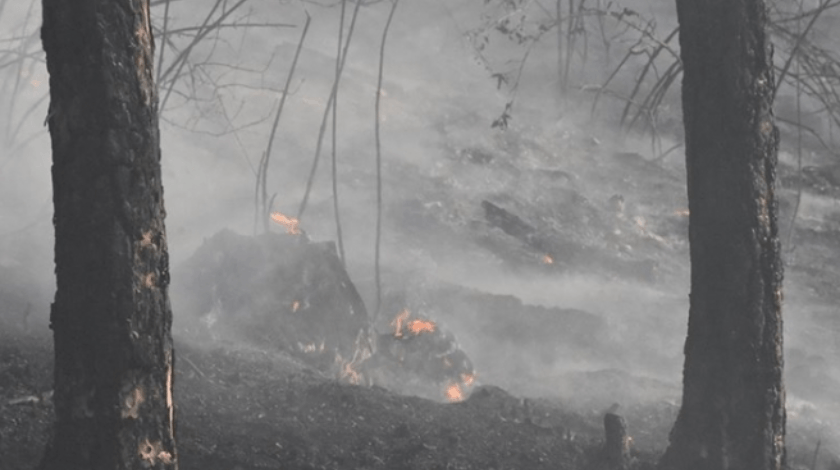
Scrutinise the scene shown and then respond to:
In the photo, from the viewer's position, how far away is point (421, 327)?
8.00 m

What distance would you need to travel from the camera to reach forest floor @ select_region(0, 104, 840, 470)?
490 centimetres

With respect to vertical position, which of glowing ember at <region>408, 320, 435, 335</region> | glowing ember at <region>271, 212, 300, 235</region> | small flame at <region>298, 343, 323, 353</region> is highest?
glowing ember at <region>271, 212, 300, 235</region>

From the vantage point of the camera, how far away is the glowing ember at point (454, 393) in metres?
7.81

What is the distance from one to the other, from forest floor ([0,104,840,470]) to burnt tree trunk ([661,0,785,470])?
868 millimetres

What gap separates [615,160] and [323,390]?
912 centimetres

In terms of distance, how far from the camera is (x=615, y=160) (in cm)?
1425

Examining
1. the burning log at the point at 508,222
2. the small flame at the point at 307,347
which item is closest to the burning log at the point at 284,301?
the small flame at the point at 307,347

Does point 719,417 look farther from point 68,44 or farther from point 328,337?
point 328,337

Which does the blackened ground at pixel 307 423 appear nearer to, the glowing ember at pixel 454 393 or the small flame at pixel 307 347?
the small flame at pixel 307 347

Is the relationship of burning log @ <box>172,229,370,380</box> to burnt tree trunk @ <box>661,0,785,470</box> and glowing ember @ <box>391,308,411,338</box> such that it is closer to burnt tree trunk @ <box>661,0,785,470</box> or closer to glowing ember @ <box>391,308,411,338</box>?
glowing ember @ <box>391,308,411,338</box>

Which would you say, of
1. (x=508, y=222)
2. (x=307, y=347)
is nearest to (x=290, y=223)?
(x=307, y=347)

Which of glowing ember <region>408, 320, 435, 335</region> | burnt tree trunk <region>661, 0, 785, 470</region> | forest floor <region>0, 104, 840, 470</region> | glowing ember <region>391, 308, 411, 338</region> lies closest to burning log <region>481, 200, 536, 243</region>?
forest floor <region>0, 104, 840, 470</region>

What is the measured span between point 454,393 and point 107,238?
5.23 metres

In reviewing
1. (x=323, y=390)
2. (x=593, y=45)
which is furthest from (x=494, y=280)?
(x=593, y=45)
